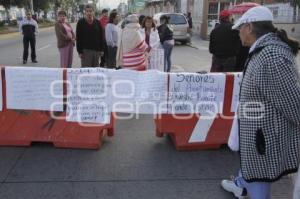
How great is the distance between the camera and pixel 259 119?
299cm

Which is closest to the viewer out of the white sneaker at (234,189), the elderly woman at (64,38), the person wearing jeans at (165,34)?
the white sneaker at (234,189)

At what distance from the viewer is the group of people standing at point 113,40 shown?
838 centimetres

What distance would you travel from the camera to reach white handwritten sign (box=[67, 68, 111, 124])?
5.36m

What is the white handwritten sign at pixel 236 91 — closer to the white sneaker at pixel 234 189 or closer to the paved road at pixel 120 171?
the paved road at pixel 120 171

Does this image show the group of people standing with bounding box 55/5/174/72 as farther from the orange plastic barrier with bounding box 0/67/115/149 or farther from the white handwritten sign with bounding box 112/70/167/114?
the orange plastic barrier with bounding box 0/67/115/149

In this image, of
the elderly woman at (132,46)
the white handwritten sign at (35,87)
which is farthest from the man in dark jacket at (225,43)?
the white handwritten sign at (35,87)

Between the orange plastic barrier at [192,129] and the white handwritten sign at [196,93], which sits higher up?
the white handwritten sign at [196,93]

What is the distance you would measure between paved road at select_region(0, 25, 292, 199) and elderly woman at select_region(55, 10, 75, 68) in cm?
479

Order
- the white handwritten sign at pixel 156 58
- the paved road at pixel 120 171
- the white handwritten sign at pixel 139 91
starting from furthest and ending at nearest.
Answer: the white handwritten sign at pixel 156 58, the white handwritten sign at pixel 139 91, the paved road at pixel 120 171

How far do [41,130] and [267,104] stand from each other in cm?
344

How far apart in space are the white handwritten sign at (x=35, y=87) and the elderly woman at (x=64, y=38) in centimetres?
Result: 470

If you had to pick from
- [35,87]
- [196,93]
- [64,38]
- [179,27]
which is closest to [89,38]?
[64,38]

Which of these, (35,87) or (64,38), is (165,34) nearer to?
(64,38)

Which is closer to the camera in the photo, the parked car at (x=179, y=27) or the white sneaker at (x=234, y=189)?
the white sneaker at (x=234, y=189)
